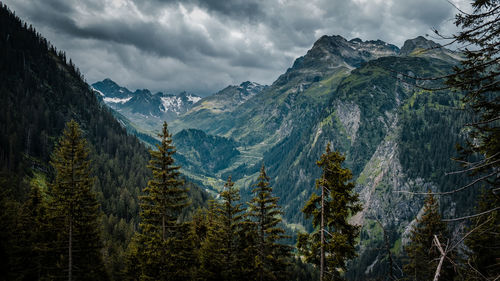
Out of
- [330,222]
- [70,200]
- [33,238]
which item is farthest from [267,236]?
[33,238]

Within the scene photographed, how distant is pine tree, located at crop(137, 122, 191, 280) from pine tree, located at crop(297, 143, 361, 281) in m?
11.1

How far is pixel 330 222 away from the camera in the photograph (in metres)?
20.0

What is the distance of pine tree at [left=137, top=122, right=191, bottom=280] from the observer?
2425 cm

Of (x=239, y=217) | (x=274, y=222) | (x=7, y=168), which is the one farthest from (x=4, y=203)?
(x=7, y=168)

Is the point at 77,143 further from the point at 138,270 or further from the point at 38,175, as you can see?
the point at 38,175

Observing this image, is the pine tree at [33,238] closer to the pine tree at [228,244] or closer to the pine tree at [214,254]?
the pine tree at [214,254]

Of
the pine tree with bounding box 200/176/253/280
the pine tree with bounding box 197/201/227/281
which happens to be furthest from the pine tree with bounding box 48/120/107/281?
the pine tree with bounding box 200/176/253/280

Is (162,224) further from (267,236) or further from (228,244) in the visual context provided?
(267,236)

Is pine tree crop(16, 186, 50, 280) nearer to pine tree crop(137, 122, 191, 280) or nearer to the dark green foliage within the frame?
pine tree crop(137, 122, 191, 280)

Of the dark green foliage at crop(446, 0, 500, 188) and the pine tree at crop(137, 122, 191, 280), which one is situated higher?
the dark green foliage at crop(446, 0, 500, 188)

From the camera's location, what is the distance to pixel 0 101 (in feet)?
502

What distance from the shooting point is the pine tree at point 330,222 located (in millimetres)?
18797

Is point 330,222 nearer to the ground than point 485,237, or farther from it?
nearer to the ground

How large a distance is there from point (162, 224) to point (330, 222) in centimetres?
1410
